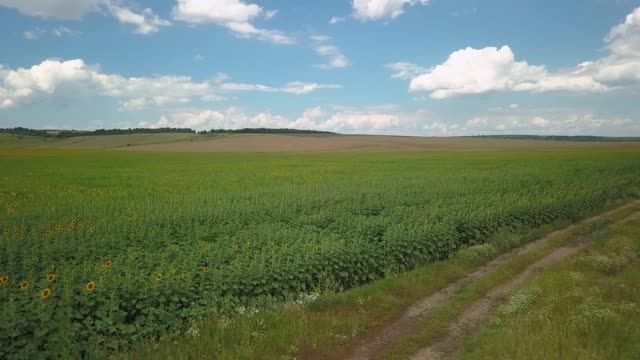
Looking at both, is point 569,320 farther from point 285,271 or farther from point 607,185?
point 607,185

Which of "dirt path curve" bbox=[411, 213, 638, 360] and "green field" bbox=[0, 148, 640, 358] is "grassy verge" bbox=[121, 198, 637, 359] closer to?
"dirt path curve" bbox=[411, 213, 638, 360]

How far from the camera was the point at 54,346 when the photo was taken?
604cm

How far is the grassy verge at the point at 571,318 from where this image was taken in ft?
21.1

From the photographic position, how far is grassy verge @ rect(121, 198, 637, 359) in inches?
260

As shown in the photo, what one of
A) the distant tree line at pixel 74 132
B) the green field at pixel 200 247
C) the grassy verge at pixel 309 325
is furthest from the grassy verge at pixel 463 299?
the distant tree line at pixel 74 132

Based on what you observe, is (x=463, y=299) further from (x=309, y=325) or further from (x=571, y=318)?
(x=309, y=325)

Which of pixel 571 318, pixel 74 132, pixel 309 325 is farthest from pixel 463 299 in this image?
pixel 74 132

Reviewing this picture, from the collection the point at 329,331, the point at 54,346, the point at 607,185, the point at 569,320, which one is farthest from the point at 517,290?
the point at 607,185

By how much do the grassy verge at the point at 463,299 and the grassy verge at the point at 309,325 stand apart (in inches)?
1.9

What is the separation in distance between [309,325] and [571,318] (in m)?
4.14

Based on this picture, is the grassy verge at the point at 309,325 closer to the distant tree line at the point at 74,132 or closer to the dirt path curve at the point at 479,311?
the dirt path curve at the point at 479,311

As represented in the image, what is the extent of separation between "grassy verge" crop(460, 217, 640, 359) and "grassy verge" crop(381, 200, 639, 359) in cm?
71

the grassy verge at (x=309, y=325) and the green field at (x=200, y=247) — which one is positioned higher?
the green field at (x=200, y=247)

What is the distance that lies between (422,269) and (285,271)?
3.63m
